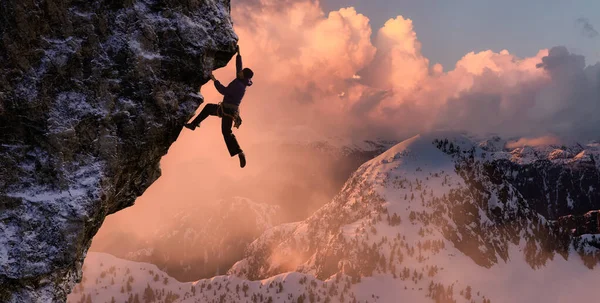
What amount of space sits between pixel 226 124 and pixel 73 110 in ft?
17.9

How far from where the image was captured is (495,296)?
1479 inches

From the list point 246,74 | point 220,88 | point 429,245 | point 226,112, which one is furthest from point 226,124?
point 429,245

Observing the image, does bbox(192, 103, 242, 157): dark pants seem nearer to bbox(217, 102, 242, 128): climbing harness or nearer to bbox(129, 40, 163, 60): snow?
bbox(217, 102, 242, 128): climbing harness

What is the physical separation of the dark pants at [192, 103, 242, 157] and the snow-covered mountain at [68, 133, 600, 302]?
16946 mm

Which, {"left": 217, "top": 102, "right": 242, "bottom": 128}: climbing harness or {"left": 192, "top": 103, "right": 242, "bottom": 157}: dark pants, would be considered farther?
{"left": 217, "top": 102, "right": 242, "bottom": 128}: climbing harness

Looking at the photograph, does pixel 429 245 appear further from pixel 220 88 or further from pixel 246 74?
pixel 220 88

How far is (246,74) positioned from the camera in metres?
13.2

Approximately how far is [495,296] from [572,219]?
43311 millimetres

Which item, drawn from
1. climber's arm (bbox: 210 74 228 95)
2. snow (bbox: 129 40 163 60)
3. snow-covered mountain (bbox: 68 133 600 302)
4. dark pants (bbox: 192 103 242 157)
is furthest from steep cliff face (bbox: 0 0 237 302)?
snow-covered mountain (bbox: 68 133 600 302)

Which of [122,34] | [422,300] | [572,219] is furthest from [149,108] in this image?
[572,219]

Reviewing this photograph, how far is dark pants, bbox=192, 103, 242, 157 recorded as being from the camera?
12556mm

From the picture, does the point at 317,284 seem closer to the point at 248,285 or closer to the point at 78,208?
the point at 248,285

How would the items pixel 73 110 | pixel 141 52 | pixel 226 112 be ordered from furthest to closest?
pixel 226 112
pixel 141 52
pixel 73 110

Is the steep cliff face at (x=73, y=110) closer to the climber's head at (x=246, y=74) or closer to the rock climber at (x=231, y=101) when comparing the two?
the rock climber at (x=231, y=101)
